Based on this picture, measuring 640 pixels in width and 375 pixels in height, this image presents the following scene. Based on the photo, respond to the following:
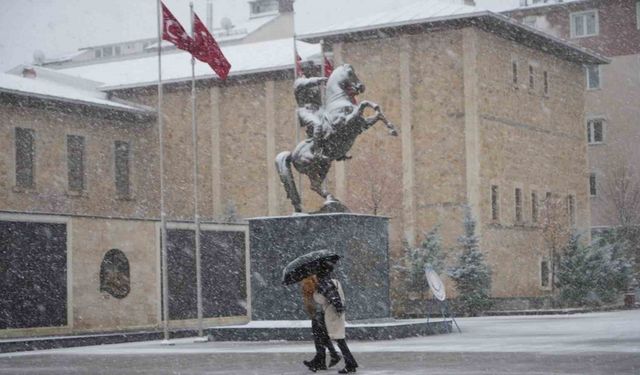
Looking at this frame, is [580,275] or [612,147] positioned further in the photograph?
[612,147]

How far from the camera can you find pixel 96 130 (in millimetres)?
48656

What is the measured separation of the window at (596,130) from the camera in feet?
209

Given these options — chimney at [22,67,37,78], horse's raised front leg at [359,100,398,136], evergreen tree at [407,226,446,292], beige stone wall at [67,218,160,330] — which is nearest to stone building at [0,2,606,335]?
evergreen tree at [407,226,446,292]

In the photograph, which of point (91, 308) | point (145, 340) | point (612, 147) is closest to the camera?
point (145, 340)

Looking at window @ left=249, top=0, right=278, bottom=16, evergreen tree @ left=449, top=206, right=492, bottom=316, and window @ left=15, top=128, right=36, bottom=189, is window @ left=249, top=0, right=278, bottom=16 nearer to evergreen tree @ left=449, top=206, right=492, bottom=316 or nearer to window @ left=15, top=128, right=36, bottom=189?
window @ left=15, top=128, right=36, bottom=189

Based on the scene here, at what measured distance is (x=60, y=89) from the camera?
157ft

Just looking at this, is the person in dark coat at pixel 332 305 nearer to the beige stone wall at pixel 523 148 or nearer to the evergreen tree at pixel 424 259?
the evergreen tree at pixel 424 259

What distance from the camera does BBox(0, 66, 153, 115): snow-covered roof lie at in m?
45.0

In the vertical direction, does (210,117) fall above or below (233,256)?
above

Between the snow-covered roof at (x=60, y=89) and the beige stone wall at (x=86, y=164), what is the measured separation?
673 millimetres

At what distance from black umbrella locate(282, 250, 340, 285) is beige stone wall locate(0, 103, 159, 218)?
30612 mm

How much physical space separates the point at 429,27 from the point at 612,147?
22591 millimetres

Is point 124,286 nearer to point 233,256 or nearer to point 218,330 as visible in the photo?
point 233,256

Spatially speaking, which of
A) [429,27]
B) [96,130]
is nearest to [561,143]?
[429,27]
